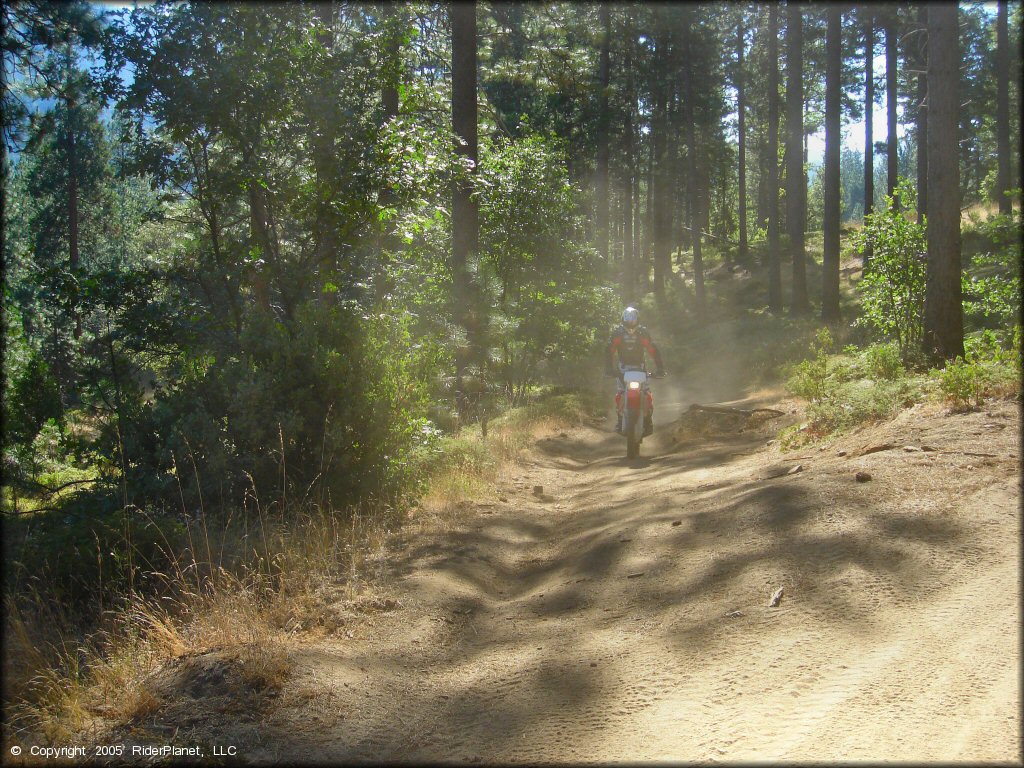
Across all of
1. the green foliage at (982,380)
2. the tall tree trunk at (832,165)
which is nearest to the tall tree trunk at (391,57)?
the green foliage at (982,380)

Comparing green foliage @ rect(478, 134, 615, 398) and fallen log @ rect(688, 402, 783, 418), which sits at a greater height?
green foliage @ rect(478, 134, 615, 398)

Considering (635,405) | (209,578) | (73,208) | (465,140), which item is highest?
(73,208)

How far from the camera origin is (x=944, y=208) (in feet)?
37.4

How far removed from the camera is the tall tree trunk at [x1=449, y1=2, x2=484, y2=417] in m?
14.5

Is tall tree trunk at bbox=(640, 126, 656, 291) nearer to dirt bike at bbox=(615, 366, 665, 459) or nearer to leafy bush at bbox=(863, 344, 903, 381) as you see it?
leafy bush at bbox=(863, 344, 903, 381)

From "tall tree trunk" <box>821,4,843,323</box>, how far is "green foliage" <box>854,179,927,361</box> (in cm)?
1277

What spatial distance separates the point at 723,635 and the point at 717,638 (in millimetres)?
42

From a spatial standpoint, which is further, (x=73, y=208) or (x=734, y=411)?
(x=73, y=208)

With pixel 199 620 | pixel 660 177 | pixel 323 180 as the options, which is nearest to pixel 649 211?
pixel 660 177

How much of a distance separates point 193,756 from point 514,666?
1855mm

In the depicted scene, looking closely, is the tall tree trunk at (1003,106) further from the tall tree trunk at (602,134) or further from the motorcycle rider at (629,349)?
the motorcycle rider at (629,349)

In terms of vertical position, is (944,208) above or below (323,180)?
below

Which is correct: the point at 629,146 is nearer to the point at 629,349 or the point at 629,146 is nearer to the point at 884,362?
the point at 629,349

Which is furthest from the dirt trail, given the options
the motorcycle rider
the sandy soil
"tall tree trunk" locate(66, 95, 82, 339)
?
the motorcycle rider
